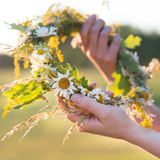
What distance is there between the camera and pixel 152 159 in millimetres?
4441

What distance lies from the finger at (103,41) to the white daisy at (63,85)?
1049mm

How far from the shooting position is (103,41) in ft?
8.30

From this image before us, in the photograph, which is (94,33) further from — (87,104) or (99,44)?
(87,104)

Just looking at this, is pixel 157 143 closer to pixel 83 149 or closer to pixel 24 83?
pixel 24 83

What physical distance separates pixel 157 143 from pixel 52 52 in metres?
0.89

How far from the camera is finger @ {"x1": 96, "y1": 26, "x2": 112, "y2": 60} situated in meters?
2.50

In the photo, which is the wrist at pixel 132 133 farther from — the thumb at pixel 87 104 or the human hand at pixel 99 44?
the human hand at pixel 99 44

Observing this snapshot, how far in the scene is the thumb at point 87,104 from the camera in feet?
5.02

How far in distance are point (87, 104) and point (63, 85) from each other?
0.19 meters

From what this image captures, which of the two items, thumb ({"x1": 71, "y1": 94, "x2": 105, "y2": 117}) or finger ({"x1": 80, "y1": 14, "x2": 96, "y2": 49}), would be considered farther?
finger ({"x1": 80, "y1": 14, "x2": 96, "y2": 49})

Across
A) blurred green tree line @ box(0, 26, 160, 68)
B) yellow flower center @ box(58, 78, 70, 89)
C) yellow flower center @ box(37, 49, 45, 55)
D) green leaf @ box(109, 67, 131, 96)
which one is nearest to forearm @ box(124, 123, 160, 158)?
yellow flower center @ box(58, 78, 70, 89)

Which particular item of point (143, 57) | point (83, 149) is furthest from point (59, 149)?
point (143, 57)

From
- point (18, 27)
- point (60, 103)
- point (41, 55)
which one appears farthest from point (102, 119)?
point (18, 27)

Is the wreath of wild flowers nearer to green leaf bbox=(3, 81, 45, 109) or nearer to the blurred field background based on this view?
green leaf bbox=(3, 81, 45, 109)
